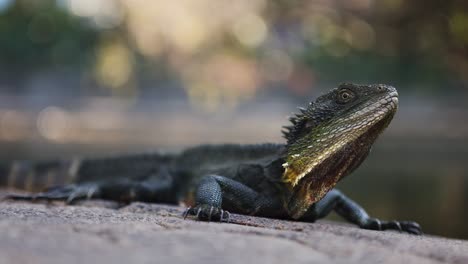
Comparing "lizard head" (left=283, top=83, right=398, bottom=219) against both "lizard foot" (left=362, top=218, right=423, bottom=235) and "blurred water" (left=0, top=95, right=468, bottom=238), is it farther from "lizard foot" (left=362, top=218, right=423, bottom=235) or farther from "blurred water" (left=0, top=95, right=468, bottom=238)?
"blurred water" (left=0, top=95, right=468, bottom=238)

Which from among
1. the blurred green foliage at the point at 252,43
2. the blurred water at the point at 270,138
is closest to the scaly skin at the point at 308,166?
the blurred water at the point at 270,138

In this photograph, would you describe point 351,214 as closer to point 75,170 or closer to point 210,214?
point 210,214

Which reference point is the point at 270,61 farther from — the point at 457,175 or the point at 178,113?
the point at 457,175

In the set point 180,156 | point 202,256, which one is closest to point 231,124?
point 180,156

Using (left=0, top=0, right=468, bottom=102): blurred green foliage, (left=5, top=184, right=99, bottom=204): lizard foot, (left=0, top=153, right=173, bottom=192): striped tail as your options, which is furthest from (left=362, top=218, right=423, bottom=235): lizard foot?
(left=0, top=0, right=468, bottom=102): blurred green foliage

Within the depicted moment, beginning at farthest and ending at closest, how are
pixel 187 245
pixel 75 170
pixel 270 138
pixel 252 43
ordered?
1. pixel 252 43
2. pixel 270 138
3. pixel 75 170
4. pixel 187 245

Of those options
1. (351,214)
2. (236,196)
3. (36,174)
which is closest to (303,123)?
A: (236,196)

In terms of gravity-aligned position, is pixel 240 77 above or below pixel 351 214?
above
